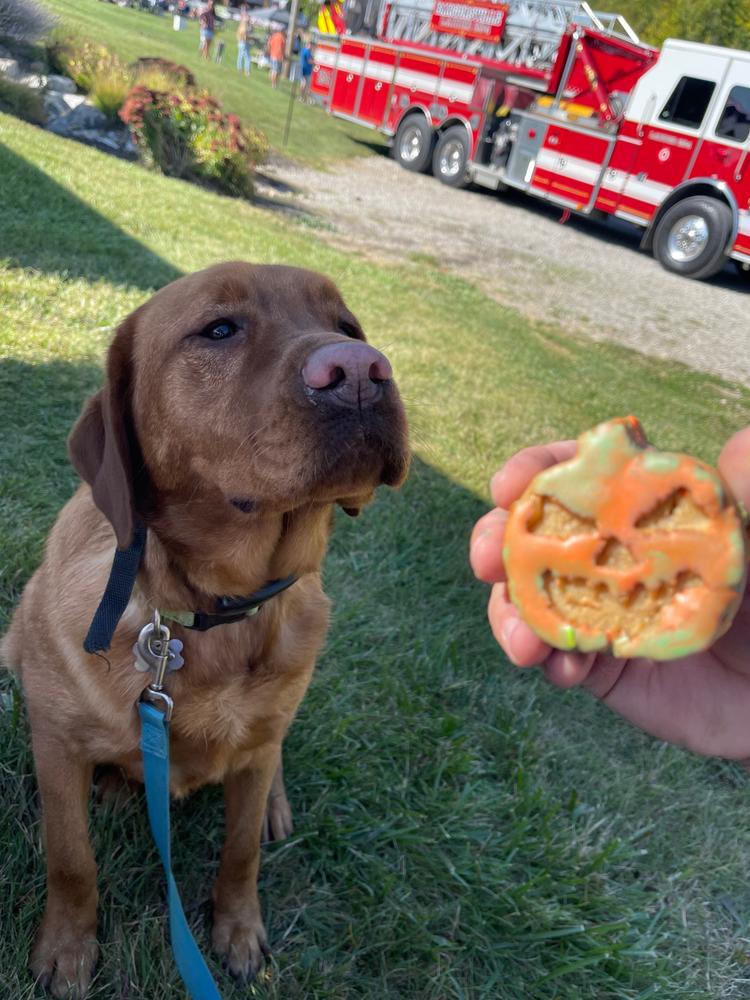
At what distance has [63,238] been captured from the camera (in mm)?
6336

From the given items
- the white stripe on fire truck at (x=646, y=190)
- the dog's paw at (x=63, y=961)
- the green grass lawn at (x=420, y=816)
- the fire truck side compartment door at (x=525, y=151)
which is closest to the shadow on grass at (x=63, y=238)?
the green grass lawn at (x=420, y=816)

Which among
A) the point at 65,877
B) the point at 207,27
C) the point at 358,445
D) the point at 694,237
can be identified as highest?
the point at 207,27

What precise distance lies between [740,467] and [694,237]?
14895mm

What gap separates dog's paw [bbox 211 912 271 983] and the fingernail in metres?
1.37

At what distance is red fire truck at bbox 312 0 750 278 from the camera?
1376 cm

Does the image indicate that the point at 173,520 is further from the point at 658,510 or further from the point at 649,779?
the point at 649,779

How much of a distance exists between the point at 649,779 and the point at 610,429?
96.4 inches

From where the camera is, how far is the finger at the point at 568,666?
1.35 meters

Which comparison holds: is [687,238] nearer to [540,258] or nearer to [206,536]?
[540,258]

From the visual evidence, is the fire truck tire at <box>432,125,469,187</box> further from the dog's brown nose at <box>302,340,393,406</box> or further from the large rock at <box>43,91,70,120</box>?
the dog's brown nose at <box>302,340,393,406</box>

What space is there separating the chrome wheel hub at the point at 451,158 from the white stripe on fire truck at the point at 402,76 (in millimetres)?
956

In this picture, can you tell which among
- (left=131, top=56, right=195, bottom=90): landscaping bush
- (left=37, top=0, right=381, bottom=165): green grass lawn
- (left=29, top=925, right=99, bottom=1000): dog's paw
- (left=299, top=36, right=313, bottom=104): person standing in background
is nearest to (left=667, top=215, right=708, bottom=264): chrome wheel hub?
(left=37, top=0, right=381, bottom=165): green grass lawn

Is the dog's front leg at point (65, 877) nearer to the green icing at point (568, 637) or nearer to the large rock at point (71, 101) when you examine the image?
the green icing at point (568, 637)

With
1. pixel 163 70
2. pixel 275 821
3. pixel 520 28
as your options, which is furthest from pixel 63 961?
pixel 520 28
